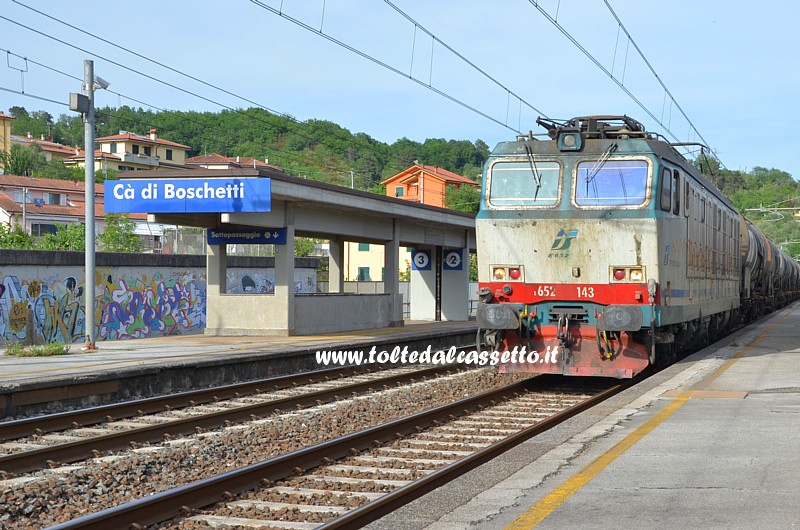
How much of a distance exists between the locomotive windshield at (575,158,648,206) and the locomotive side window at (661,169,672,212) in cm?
41

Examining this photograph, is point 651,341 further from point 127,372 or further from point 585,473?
point 127,372

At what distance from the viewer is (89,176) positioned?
60.5 ft

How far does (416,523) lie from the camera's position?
5895 mm

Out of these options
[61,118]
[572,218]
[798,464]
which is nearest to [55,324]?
[572,218]

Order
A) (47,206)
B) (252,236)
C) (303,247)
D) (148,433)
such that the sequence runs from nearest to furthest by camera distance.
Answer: (148,433), (252,236), (303,247), (47,206)

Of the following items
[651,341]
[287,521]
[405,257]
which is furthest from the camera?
[405,257]

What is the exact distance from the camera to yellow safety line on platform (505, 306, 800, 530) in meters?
5.78

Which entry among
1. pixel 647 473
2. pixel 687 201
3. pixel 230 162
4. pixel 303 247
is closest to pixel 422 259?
pixel 687 201

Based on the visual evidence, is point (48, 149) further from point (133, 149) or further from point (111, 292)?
point (111, 292)

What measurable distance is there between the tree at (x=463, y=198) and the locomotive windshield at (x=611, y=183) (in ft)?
220

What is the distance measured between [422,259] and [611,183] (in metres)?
22.2

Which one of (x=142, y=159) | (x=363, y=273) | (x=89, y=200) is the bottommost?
(x=363, y=273)

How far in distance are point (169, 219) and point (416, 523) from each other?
61.6 ft

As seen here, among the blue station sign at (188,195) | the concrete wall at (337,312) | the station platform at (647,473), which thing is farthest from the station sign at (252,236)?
the station platform at (647,473)
